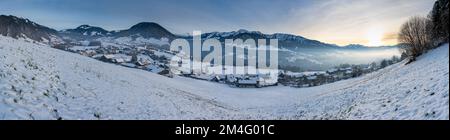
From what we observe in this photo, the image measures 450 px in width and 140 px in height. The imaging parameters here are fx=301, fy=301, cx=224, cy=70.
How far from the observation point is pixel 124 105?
2152cm

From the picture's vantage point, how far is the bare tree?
189ft

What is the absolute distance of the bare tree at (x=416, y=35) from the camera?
189ft

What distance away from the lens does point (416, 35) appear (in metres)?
61.3
